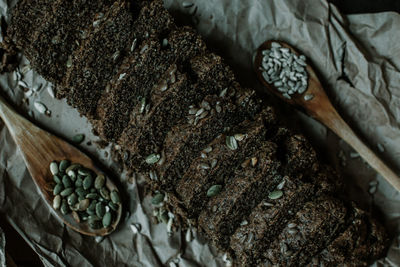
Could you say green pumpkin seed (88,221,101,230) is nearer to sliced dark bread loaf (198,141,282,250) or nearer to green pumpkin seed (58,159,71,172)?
green pumpkin seed (58,159,71,172)

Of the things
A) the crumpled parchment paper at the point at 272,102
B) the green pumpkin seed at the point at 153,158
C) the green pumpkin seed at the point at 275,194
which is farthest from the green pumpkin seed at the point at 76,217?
the green pumpkin seed at the point at 275,194

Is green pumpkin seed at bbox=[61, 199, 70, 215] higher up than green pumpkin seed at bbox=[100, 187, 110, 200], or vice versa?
green pumpkin seed at bbox=[61, 199, 70, 215]

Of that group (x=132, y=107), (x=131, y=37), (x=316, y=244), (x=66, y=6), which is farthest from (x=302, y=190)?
(x=66, y=6)

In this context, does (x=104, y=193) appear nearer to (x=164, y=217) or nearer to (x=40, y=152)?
(x=164, y=217)

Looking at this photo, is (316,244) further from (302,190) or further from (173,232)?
(173,232)

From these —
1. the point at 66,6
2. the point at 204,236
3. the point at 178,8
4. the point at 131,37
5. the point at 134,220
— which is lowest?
the point at 204,236

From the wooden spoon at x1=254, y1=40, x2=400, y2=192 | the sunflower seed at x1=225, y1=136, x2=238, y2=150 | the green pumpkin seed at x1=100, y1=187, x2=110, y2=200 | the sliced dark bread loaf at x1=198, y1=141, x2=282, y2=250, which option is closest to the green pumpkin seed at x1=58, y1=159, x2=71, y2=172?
the green pumpkin seed at x1=100, y1=187, x2=110, y2=200

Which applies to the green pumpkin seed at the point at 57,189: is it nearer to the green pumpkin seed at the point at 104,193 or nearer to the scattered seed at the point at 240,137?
the green pumpkin seed at the point at 104,193
